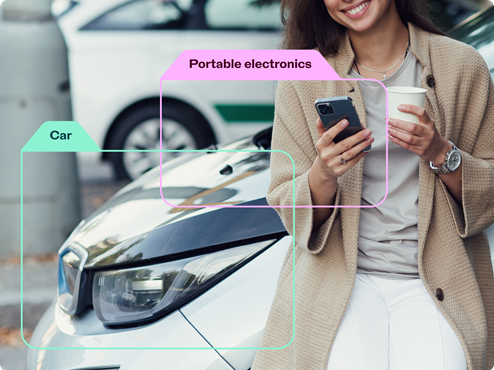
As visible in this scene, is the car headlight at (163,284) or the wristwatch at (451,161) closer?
the wristwatch at (451,161)

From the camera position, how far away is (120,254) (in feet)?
5.50

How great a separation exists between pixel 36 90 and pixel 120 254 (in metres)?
2.36

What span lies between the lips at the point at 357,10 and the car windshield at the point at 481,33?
0.49 metres

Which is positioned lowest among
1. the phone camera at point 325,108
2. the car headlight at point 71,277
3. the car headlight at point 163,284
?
the car headlight at point 71,277

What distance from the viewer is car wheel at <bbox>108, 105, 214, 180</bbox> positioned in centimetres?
534

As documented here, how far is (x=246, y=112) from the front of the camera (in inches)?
204

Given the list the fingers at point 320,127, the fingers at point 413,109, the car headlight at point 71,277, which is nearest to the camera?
the fingers at point 413,109

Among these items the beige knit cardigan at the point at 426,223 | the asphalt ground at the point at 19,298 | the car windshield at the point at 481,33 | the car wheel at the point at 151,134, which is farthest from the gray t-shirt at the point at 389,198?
the car wheel at the point at 151,134

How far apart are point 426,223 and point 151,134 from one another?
14.0ft

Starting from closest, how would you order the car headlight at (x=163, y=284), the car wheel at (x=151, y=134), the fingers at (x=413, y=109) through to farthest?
the fingers at (x=413, y=109) → the car headlight at (x=163, y=284) → the car wheel at (x=151, y=134)

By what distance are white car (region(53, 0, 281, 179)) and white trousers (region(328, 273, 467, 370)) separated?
151 inches

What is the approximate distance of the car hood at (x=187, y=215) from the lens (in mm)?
1621

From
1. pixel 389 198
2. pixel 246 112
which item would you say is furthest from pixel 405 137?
pixel 246 112

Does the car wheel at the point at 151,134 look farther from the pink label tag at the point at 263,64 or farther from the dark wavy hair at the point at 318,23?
the dark wavy hair at the point at 318,23
